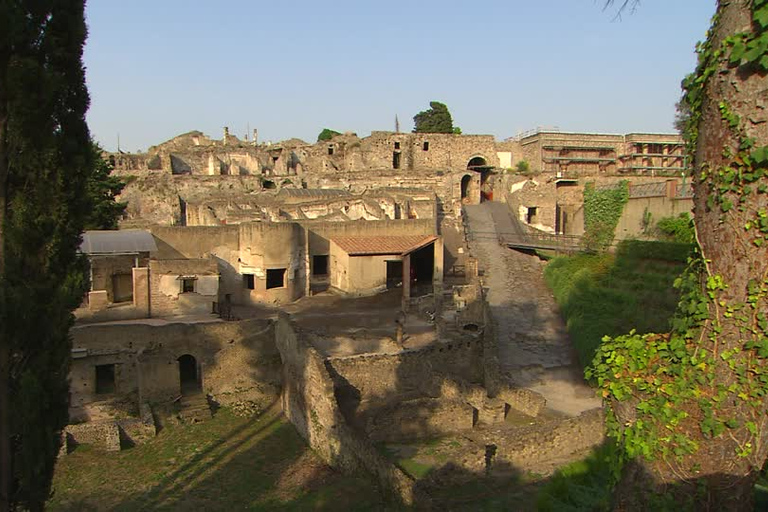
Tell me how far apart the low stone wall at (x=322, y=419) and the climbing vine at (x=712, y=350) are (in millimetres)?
6431

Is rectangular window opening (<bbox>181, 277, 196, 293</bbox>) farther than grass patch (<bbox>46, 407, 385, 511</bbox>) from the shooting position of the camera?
Yes

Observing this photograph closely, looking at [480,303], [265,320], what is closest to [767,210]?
[265,320]

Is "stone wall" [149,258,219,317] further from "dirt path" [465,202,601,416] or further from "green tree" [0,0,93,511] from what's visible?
"green tree" [0,0,93,511]

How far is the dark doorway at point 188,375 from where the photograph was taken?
18.6 metres

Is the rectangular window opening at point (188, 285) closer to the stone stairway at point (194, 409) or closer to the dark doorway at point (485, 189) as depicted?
the stone stairway at point (194, 409)

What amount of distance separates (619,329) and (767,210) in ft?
40.6

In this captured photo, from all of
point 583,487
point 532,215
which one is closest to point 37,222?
point 583,487

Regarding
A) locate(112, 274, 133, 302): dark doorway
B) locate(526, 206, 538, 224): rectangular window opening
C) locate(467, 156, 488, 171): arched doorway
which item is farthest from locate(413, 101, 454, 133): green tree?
locate(112, 274, 133, 302): dark doorway

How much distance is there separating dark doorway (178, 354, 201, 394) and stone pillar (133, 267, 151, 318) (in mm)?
2209

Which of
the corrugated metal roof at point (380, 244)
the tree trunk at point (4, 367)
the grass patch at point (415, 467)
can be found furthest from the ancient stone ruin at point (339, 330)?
the tree trunk at point (4, 367)

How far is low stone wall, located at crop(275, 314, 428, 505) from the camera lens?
11438 millimetres

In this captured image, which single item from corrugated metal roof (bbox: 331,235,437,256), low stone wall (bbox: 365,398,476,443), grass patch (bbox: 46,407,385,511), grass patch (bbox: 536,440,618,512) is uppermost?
corrugated metal roof (bbox: 331,235,437,256)

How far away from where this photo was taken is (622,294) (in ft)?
58.3

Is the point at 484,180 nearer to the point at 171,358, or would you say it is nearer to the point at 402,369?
the point at 402,369
